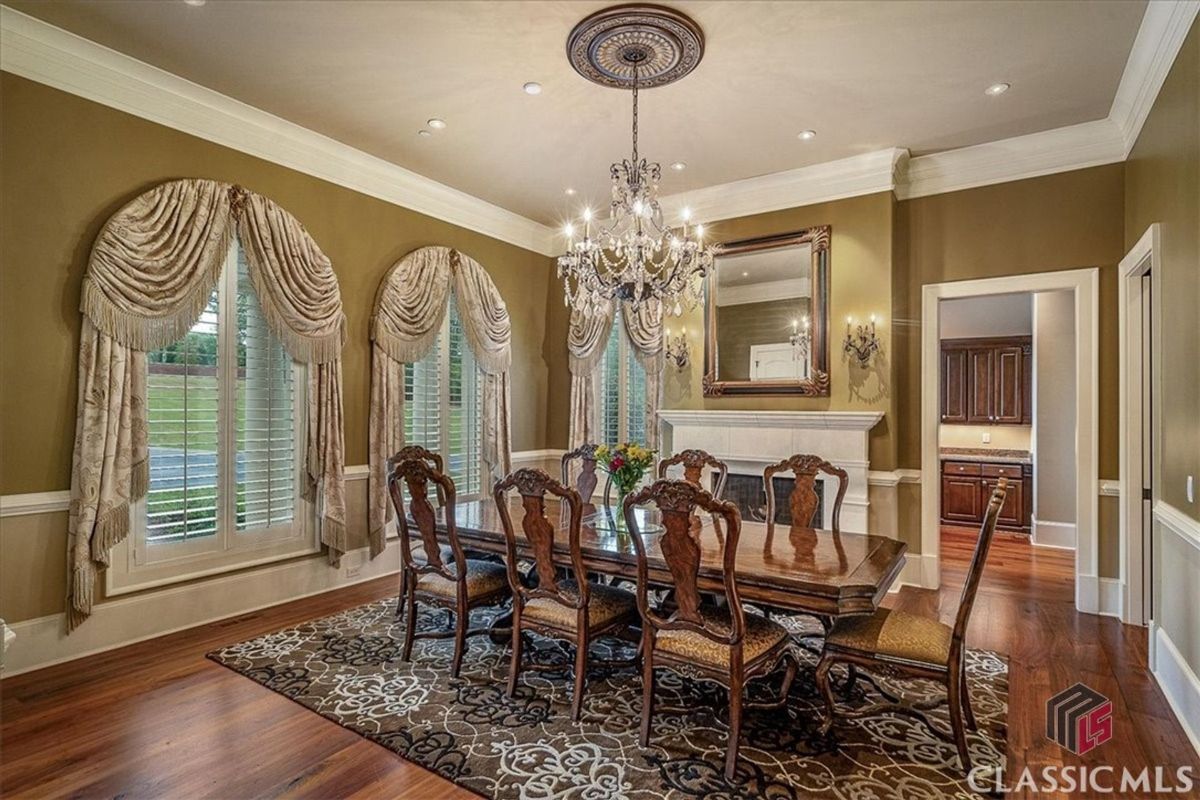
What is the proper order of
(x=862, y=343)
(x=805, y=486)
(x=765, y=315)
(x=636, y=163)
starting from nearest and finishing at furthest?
(x=636, y=163) < (x=805, y=486) < (x=862, y=343) < (x=765, y=315)

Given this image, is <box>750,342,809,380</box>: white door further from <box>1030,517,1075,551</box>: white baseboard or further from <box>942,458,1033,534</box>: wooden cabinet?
<box>1030,517,1075,551</box>: white baseboard

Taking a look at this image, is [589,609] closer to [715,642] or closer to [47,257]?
[715,642]

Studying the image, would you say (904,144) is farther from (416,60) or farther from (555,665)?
(555,665)

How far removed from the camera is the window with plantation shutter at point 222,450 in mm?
3662

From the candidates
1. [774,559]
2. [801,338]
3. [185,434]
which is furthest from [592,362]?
[774,559]

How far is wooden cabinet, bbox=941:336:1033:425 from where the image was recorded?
7207 millimetres

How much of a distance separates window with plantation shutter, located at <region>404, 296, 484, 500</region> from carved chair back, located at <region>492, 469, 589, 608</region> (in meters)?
2.55

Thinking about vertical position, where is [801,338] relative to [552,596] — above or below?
above

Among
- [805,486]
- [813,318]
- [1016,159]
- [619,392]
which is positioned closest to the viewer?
[805,486]

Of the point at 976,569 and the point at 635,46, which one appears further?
the point at 635,46

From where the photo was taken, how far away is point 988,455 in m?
7.23

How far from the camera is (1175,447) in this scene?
9.55ft

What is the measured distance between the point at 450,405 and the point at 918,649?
13.7ft

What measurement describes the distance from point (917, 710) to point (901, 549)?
0.70m
